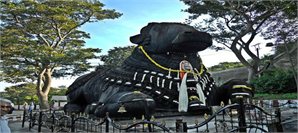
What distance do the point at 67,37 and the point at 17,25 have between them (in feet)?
6.83

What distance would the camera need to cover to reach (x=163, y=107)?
4.63m

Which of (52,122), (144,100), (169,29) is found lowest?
(52,122)

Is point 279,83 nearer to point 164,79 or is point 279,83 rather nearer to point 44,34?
point 164,79

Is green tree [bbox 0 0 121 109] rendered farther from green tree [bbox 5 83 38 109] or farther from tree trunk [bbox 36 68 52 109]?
green tree [bbox 5 83 38 109]

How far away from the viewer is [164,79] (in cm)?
470

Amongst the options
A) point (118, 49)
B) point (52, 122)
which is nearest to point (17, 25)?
point (118, 49)

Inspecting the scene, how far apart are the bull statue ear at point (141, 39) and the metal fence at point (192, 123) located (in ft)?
5.43

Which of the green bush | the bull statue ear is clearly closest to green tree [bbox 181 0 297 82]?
the green bush

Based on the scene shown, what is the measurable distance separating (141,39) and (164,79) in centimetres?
105

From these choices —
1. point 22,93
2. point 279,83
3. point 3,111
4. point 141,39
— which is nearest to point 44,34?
point 22,93

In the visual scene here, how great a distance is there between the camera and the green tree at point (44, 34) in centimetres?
1190

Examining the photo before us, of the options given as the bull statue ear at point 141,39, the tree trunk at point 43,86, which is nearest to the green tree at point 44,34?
the tree trunk at point 43,86

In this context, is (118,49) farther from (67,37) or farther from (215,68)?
(215,68)

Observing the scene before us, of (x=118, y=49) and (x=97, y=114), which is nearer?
(x=97, y=114)
